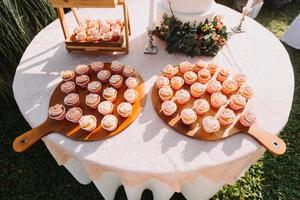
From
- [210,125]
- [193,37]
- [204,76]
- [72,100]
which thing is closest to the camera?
[210,125]

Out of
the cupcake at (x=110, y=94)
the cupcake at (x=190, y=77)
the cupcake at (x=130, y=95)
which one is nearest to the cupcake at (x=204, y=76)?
the cupcake at (x=190, y=77)

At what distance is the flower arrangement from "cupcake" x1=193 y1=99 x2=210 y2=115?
1.55 ft

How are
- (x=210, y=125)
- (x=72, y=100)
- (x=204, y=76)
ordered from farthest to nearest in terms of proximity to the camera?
(x=204, y=76) < (x=72, y=100) < (x=210, y=125)

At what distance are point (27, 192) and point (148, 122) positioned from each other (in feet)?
4.32

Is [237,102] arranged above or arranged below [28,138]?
above

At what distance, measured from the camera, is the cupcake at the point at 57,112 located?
1204mm

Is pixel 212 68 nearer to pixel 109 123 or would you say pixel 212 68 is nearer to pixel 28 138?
pixel 109 123

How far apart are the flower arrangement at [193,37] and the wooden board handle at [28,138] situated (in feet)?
2.94

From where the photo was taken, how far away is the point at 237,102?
1233 millimetres

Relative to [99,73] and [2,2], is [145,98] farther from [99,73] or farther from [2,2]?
[2,2]

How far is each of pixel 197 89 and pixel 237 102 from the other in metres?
0.20

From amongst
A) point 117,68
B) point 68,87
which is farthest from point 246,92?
point 68,87

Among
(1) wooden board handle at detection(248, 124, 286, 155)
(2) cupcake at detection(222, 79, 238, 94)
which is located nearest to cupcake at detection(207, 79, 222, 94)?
(2) cupcake at detection(222, 79, 238, 94)

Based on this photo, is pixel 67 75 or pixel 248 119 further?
pixel 67 75
